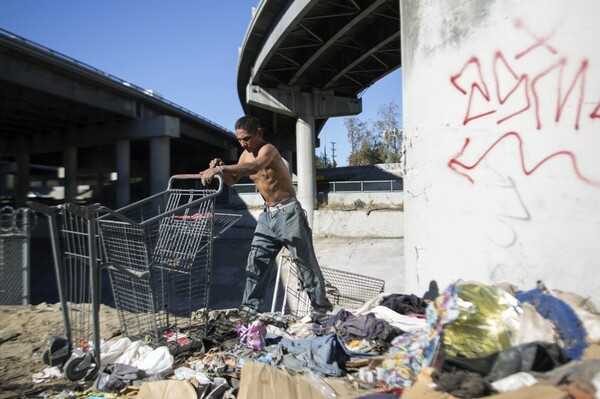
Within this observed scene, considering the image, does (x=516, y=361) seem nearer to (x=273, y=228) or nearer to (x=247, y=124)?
(x=273, y=228)

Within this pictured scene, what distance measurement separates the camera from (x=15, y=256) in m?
6.75

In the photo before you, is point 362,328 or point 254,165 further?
point 254,165

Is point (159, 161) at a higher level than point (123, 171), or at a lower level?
higher

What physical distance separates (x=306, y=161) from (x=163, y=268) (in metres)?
21.1

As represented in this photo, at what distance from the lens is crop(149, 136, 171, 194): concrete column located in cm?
2664

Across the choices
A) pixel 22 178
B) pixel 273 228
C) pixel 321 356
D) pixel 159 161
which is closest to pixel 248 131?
pixel 273 228

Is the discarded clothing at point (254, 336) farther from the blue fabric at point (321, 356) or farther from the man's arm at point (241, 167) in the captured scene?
the man's arm at point (241, 167)

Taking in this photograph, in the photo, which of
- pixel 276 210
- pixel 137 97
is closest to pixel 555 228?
pixel 276 210

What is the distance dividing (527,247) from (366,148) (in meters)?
52.0

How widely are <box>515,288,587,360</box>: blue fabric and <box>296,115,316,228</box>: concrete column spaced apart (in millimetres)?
19006

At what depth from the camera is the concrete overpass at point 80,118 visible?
18703mm

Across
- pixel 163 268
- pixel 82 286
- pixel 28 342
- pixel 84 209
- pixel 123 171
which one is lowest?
pixel 28 342

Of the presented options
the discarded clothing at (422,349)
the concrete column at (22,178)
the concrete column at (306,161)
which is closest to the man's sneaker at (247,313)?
the discarded clothing at (422,349)

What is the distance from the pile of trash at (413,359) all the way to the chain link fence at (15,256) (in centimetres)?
429
